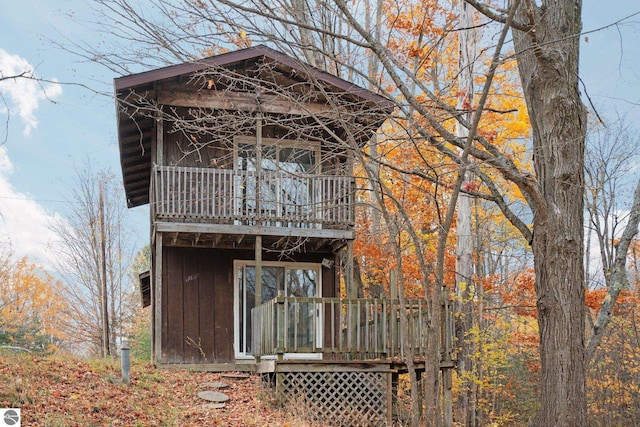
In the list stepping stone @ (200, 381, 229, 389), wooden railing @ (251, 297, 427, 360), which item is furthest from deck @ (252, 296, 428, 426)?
stepping stone @ (200, 381, 229, 389)

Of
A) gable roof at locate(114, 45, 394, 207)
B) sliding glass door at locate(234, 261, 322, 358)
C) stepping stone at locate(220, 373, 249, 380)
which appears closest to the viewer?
gable roof at locate(114, 45, 394, 207)

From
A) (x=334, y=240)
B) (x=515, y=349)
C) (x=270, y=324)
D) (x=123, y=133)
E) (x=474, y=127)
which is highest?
(x=123, y=133)

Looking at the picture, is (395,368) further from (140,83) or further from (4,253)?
(4,253)

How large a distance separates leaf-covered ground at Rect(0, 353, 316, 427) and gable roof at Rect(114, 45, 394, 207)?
161 inches

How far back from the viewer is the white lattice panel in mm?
11023

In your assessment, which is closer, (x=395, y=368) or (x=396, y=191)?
(x=395, y=368)

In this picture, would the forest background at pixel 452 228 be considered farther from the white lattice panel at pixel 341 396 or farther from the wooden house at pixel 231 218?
the white lattice panel at pixel 341 396

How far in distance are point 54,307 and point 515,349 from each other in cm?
2289

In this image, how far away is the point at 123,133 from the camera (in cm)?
1496

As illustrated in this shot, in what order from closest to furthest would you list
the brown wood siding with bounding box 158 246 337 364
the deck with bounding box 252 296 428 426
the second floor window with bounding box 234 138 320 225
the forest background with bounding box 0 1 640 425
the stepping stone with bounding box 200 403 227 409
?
the forest background with bounding box 0 1 640 425
the stepping stone with bounding box 200 403 227 409
the deck with bounding box 252 296 428 426
the second floor window with bounding box 234 138 320 225
the brown wood siding with bounding box 158 246 337 364

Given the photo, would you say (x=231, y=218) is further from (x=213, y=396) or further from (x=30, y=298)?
(x=30, y=298)

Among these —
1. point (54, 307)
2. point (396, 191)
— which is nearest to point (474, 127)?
point (396, 191)

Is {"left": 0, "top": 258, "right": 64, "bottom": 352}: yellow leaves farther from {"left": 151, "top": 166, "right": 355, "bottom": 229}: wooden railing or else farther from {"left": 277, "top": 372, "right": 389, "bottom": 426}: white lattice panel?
{"left": 277, "top": 372, "right": 389, "bottom": 426}: white lattice panel

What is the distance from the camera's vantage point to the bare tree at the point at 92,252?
82.6 ft
